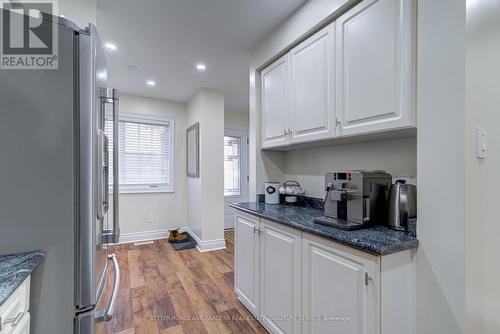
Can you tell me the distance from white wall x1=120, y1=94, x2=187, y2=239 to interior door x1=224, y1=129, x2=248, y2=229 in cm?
86

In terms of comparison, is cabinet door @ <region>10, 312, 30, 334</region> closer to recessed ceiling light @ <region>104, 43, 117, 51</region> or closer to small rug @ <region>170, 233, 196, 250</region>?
recessed ceiling light @ <region>104, 43, 117, 51</region>

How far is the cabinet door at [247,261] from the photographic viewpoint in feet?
6.10

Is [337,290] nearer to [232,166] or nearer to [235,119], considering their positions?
[232,166]

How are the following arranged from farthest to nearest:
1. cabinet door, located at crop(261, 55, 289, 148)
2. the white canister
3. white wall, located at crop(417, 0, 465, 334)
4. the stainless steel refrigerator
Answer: the white canister < cabinet door, located at crop(261, 55, 289, 148) < white wall, located at crop(417, 0, 465, 334) < the stainless steel refrigerator

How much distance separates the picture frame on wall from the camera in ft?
12.1

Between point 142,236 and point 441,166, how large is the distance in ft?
13.9

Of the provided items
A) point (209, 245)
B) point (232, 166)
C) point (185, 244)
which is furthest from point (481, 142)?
point (232, 166)

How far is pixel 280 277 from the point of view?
159cm

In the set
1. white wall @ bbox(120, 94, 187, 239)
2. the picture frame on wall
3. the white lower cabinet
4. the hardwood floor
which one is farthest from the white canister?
white wall @ bbox(120, 94, 187, 239)

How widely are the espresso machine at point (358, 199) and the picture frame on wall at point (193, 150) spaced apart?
2.61 metres

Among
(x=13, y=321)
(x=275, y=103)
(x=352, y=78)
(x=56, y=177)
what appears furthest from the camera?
(x=275, y=103)

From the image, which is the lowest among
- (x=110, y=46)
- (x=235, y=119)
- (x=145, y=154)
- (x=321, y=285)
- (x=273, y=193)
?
(x=321, y=285)

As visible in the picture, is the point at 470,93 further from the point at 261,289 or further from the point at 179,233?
the point at 179,233

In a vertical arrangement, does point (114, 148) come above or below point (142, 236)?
above
